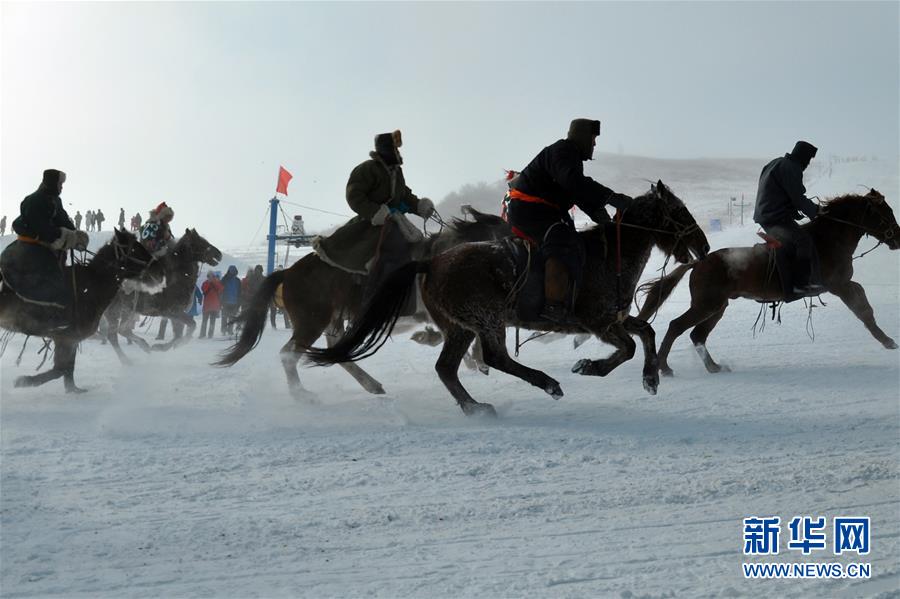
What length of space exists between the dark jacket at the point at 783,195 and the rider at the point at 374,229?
3.80 m

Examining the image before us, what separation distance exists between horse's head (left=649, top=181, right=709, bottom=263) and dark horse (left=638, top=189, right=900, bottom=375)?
6.78ft

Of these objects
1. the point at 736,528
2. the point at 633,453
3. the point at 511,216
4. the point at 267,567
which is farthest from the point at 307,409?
the point at 736,528

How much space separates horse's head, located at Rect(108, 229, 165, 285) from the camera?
30.3 feet

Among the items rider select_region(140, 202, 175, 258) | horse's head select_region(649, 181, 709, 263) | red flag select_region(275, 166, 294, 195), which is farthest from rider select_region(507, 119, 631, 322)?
red flag select_region(275, 166, 294, 195)

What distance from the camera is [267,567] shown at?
3008 millimetres

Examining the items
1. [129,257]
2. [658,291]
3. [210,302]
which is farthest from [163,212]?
[658,291]

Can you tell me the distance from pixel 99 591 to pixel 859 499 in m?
3.35

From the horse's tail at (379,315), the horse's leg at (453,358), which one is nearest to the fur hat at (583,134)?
the horse's tail at (379,315)

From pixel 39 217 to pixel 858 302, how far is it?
29.8ft

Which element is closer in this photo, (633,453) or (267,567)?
(267,567)

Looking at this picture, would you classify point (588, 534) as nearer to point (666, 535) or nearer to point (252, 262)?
point (666, 535)

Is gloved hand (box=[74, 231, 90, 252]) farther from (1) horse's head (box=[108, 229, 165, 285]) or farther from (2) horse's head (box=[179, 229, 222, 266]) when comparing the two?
(2) horse's head (box=[179, 229, 222, 266])

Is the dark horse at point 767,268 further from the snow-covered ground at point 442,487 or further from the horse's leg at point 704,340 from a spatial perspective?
the snow-covered ground at point 442,487

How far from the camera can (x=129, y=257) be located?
9414mm
